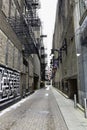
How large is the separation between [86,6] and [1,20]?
5.42 m

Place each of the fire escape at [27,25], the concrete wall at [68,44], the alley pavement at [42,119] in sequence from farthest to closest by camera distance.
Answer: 1. the fire escape at [27,25]
2. the concrete wall at [68,44]
3. the alley pavement at [42,119]

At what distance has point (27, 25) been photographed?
56.6 ft

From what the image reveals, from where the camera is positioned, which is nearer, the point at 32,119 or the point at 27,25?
the point at 32,119

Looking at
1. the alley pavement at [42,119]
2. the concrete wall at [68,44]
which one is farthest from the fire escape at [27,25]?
the alley pavement at [42,119]

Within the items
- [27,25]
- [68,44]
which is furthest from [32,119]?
[68,44]

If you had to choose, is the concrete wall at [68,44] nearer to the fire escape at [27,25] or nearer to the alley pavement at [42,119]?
the fire escape at [27,25]

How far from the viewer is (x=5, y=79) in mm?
11523

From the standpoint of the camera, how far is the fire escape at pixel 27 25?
15.7m

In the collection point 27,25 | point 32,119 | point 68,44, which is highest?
point 27,25

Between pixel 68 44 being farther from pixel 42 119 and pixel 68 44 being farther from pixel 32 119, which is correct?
pixel 32 119

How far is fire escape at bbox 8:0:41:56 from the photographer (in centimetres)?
1571

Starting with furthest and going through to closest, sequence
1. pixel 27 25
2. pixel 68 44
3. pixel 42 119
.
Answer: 1. pixel 68 44
2. pixel 27 25
3. pixel 42 119

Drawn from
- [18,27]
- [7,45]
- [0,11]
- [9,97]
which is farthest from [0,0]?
[9,97]

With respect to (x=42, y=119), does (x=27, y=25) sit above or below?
above
